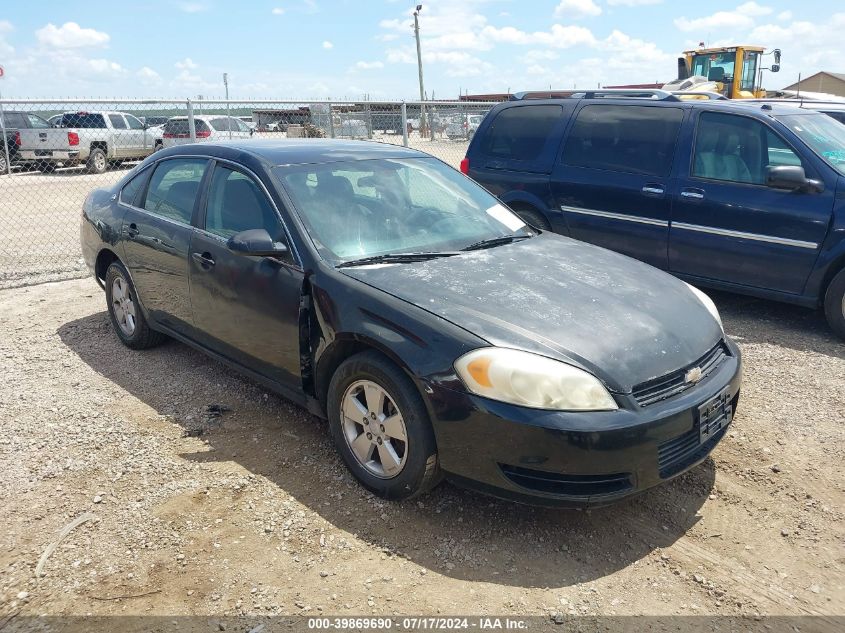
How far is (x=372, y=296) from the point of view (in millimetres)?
3217

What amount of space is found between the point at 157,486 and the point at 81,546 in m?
0.51

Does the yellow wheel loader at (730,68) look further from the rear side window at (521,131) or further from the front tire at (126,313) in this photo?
the front tire at (126,313)

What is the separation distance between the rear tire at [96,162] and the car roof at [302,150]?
17170 mm

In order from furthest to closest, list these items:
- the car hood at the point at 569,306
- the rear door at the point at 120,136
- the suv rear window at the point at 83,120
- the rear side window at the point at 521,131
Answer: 1. the rear door at the point at 120,136
2. the suv rear window at the point at 83,120
3. the rear side window at the point at 521,131
4. the car hood at the point at 569,306

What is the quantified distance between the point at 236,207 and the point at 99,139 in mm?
18720

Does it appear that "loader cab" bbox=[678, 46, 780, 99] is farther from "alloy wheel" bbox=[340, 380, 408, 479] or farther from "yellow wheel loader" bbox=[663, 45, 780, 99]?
"alloy wheel" bbox=[340, 380, 408, 479]

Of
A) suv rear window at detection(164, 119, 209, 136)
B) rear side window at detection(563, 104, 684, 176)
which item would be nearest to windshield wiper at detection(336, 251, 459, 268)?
rear side window at detection(563, 104, 684, 176)

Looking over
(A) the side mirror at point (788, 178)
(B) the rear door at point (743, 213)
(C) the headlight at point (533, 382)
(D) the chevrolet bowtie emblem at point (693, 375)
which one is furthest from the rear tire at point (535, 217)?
(C) the headlight at point (533, 382)

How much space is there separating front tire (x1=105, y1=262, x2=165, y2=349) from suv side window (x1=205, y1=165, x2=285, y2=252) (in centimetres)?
128

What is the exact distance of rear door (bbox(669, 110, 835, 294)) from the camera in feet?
18.0

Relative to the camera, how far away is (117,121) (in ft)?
70.3

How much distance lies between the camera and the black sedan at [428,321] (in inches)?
110

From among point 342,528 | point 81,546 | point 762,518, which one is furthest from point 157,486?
point 762,518

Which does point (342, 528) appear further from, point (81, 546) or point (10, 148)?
point (10, 148)
